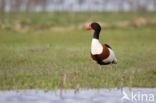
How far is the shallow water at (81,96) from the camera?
908cm

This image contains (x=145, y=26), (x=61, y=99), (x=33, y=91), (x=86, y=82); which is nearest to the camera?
(x=61, y=99)

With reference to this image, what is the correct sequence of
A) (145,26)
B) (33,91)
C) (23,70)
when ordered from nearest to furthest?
1. (33,91)
2. (23,70)
3. (145,26)

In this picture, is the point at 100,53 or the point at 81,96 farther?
the point at 100,53

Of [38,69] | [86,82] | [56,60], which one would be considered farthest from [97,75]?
[56,60]

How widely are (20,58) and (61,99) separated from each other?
6.27 metres

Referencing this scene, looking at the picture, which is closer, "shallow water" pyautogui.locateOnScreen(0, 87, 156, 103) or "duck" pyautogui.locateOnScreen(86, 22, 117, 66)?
"shallow water" pyautogui.locateOnScreen(0, 87, 156, 103)

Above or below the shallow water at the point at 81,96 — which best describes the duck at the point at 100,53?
above

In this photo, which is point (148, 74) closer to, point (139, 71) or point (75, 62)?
point (139, 71)

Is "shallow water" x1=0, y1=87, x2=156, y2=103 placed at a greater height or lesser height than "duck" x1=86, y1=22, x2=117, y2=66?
lesser

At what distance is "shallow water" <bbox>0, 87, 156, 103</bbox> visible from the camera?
908 cm

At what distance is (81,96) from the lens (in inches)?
376

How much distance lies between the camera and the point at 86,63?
570 inches

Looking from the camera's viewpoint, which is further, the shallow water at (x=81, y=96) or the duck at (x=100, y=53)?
the duck at (x=100, y=53)

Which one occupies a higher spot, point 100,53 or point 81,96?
point 100,53
